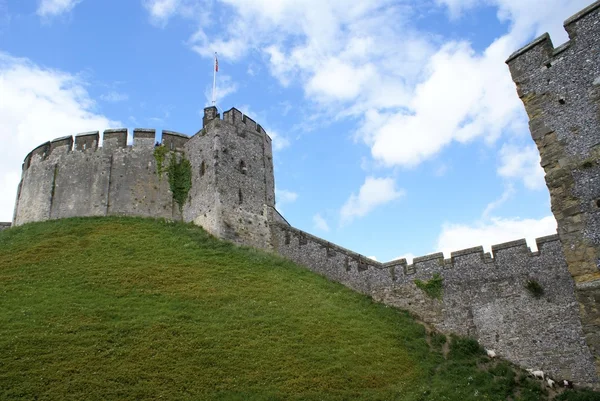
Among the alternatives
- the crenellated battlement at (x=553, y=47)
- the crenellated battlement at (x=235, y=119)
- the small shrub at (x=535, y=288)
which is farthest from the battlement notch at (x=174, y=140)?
the crenellated battlement at (x=553, y=47)

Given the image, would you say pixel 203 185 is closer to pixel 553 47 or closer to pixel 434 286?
pixel 434 286

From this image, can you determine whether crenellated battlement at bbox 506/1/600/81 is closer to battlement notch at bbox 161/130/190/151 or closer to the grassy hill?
the grassy hill

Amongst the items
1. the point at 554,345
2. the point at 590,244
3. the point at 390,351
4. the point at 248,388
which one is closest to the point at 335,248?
the point at 390,351

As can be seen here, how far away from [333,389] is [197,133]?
21.0m

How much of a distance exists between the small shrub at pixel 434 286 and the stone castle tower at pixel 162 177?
393 inches

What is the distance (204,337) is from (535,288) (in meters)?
11.4

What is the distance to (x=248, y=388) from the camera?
14180mm

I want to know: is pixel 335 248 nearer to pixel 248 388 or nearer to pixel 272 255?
pixel 272 255

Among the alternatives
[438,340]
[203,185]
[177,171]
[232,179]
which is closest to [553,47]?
[438,340]

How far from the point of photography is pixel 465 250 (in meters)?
21.3

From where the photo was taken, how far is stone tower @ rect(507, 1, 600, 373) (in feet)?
27.0

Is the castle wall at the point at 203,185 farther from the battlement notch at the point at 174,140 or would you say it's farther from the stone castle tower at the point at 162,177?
the battlement notch at the point at 174,140

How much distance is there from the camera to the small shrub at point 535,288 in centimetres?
1891

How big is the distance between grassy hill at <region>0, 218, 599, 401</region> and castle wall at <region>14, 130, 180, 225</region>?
571cm
